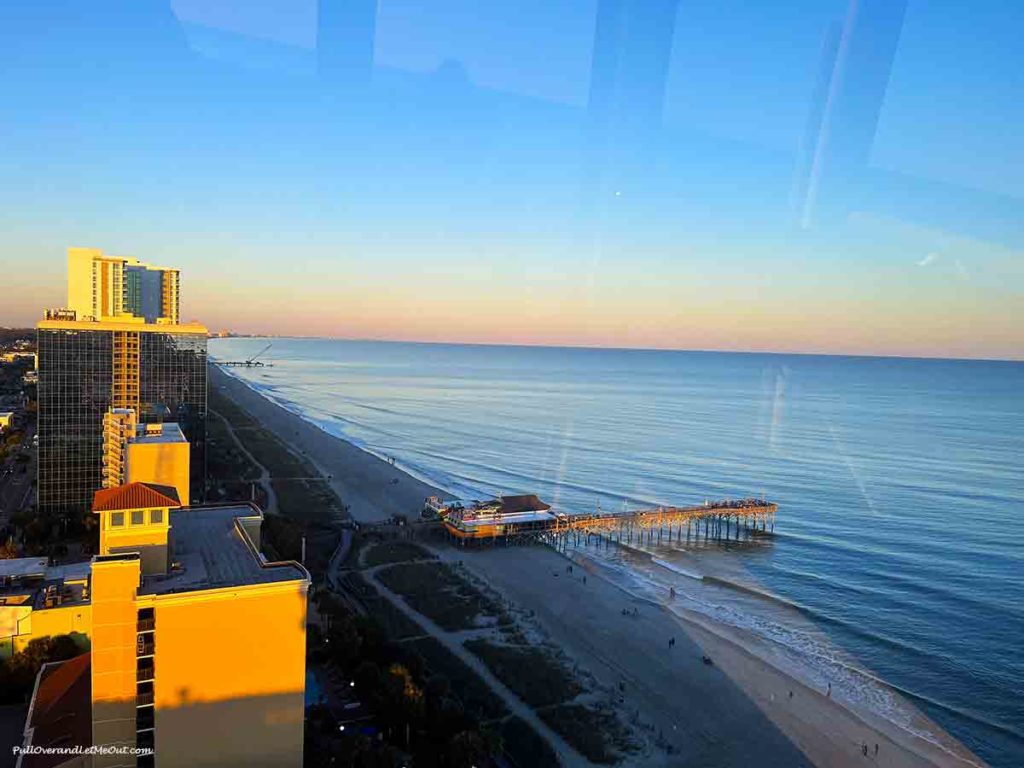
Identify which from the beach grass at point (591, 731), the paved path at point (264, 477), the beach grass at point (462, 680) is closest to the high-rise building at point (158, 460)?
the beach grass at point (462, 680)

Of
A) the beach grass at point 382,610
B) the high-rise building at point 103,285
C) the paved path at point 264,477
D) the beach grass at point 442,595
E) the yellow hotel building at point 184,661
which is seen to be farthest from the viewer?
the high-rise building at point 103,285

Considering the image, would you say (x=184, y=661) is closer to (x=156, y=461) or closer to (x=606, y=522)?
(x=156, y=461)

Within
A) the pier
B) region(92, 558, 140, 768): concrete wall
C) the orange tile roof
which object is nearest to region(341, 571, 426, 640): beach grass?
the pier

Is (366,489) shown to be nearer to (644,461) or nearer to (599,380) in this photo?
(644,461)

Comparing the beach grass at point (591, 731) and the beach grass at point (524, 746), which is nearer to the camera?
the beach grass at point (524, 746)

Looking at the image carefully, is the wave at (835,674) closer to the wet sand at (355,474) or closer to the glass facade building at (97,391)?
the wet sand at (355,474)

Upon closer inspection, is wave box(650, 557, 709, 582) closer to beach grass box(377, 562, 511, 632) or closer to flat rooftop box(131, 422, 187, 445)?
beach grass box(377, 562, 511, 632)
